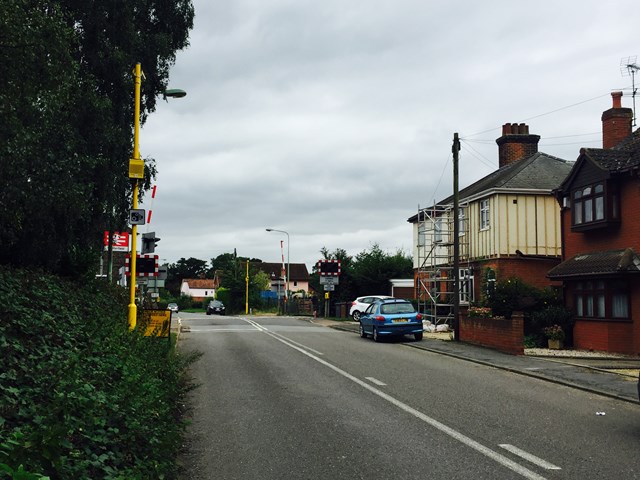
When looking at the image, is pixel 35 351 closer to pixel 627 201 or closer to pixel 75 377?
pixel 75 377

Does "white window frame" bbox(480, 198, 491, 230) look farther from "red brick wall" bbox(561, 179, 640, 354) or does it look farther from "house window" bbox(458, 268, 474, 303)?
"red brick wall" bbox(561, 179, 640, 354)

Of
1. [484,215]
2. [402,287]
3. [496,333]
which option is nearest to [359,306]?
[402,287]

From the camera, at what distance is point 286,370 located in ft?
47.5

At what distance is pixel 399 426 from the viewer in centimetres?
823

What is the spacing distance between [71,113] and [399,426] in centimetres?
1188

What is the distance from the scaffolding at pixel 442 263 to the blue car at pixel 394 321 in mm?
7392

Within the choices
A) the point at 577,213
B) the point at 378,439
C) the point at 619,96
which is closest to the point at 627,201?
the point at 577,213

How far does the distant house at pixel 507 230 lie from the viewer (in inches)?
1172

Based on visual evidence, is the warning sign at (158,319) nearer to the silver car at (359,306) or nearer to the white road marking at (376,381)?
the white road marking at (376,381)

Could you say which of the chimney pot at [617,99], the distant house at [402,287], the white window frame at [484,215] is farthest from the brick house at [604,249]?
the distant house at [402,287]

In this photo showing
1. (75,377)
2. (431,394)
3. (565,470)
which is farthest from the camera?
(431,394)

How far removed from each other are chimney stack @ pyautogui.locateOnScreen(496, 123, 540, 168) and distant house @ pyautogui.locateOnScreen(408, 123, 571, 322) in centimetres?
66

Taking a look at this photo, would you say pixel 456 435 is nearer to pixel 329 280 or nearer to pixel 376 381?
pixel 376 381

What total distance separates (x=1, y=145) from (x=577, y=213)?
19757 mm
